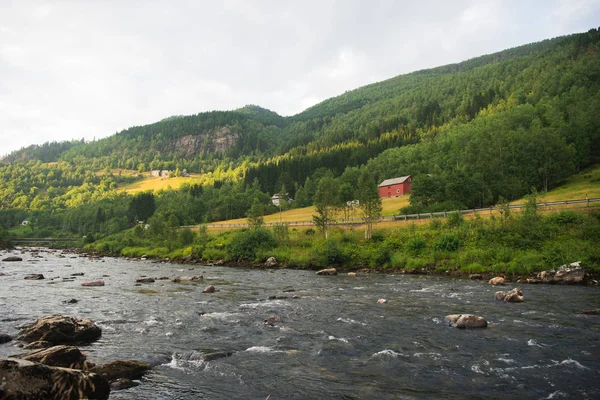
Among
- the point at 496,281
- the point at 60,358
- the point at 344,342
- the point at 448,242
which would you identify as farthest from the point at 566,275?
the point at 60,358

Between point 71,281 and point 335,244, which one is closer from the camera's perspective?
point 71,281

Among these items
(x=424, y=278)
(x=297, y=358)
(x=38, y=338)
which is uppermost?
(x=38, y=338)

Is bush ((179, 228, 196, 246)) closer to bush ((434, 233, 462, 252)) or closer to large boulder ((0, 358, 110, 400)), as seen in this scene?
bush ((434, 233, 462, 252))

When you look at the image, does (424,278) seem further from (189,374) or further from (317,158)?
(317,158)

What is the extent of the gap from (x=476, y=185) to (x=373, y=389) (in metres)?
79.0

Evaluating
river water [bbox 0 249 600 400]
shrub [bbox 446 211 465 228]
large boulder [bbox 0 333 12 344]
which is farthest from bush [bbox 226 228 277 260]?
large boulder [bbox 0 333 12 344]

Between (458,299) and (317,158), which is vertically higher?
(317,158)

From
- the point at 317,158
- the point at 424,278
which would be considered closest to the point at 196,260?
the point at 424,278

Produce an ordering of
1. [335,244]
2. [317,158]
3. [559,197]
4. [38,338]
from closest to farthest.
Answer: [38,338], [335,244], [559,197], [317,158]

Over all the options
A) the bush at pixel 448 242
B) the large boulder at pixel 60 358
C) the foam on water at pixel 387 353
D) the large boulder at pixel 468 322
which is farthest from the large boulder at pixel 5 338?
the bush at pixel 448 242

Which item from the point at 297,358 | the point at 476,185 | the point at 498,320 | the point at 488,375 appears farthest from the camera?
the point at 476,185

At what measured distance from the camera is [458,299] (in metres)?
27.0

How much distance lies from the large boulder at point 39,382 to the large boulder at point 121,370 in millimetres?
2590

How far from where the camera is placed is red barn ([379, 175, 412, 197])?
128m
